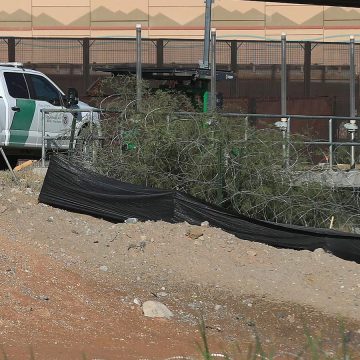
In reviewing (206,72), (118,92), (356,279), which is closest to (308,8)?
(206,72)

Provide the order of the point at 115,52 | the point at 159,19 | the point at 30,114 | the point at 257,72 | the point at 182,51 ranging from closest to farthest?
the point at 30,114, the point at 257,72, the point at 115,52, the point at 182,51, the point at 159,19

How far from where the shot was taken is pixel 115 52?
2909 cm

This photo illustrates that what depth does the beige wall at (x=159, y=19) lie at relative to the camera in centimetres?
3988

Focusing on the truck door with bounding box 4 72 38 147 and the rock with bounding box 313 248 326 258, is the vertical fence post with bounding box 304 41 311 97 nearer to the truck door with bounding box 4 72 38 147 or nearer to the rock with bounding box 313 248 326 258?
the truck door with bounding box 4 72 38 147

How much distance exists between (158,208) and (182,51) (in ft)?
50.4

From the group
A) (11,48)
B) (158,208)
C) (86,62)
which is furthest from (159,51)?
(158,208)

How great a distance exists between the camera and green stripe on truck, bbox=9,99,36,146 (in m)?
17.6

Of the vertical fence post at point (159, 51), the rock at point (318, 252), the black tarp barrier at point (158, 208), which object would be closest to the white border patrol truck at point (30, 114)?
the black tarp barrier at point (158, 208)

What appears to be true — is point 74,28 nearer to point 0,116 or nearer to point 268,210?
point 0,116

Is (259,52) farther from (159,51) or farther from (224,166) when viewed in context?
(224,166)

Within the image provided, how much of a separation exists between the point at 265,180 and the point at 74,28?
1034 inches

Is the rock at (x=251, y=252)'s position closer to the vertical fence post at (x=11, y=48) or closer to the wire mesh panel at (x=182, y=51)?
the wire mesh panel at (x=182, y=51)

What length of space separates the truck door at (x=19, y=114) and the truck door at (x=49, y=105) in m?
0.11

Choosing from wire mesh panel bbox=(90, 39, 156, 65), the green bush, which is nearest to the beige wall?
wire mesh panel bbox=(90, 39, 156, 65)
